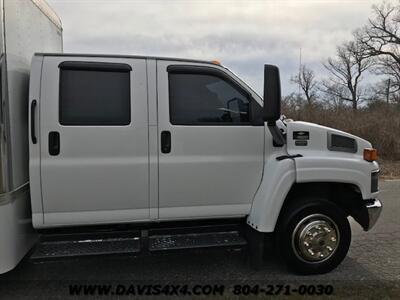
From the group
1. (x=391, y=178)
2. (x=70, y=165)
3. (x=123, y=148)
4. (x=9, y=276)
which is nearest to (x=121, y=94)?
(x=123, y=148)

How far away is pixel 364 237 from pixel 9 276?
4353 mm

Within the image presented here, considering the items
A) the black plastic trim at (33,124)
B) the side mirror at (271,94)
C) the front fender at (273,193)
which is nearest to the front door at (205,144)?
the front fender at (273,193)

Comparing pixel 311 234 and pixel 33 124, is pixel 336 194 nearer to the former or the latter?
pixel 311 234

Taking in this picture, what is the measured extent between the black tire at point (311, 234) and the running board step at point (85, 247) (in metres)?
1.49

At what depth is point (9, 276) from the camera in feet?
14.9

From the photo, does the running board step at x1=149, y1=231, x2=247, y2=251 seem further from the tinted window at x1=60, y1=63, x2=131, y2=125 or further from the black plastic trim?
the black plastic trim

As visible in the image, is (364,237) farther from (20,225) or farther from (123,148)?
(20,225)

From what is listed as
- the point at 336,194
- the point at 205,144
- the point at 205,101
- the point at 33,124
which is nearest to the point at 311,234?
the point at 336,194

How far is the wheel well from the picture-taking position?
458 cm

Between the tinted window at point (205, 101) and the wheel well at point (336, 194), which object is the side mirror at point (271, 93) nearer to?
the tinted window at point (205, 101)

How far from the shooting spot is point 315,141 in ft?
15.0

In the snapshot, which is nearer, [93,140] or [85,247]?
[93,140]

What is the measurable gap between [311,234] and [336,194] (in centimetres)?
60

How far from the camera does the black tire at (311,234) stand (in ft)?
14.6
